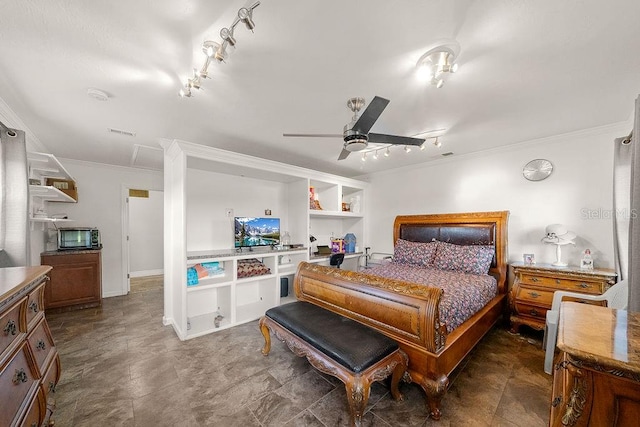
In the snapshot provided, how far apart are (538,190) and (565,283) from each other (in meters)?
1.28

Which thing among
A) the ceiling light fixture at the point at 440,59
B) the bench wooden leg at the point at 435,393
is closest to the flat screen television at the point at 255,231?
the bench wooden leg at the point at 435,393

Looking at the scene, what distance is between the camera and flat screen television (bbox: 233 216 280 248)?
3.69 meters

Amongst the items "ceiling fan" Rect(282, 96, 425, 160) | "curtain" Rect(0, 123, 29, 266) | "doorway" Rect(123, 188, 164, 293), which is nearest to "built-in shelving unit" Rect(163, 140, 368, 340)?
"curtain" Rect(0, 123, 29, 266)

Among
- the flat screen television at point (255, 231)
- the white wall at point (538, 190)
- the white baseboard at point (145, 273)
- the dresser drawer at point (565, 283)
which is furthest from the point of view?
the white baseboard at point (145, 273)

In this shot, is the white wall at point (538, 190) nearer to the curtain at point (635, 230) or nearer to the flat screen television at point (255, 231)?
the curtain at point (635, 230)

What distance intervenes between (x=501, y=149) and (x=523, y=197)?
770mm

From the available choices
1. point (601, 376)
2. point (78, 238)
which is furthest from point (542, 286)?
point (78, 238)

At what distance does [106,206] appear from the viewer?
14.6ft

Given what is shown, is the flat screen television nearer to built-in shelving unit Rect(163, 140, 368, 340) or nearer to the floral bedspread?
built-in shelving unit Rect(163, 140, 368, 340)

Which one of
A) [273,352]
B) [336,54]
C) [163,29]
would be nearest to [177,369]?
[273,352]

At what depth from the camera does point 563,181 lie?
3068 mm

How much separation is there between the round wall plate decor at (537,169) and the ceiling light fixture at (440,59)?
2.65 meters

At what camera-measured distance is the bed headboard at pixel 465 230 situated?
336cm

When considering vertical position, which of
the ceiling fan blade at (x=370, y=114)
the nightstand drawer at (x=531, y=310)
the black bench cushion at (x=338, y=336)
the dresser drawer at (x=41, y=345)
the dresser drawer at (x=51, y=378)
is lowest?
the nightstand drawer at (x=531, y=310)
